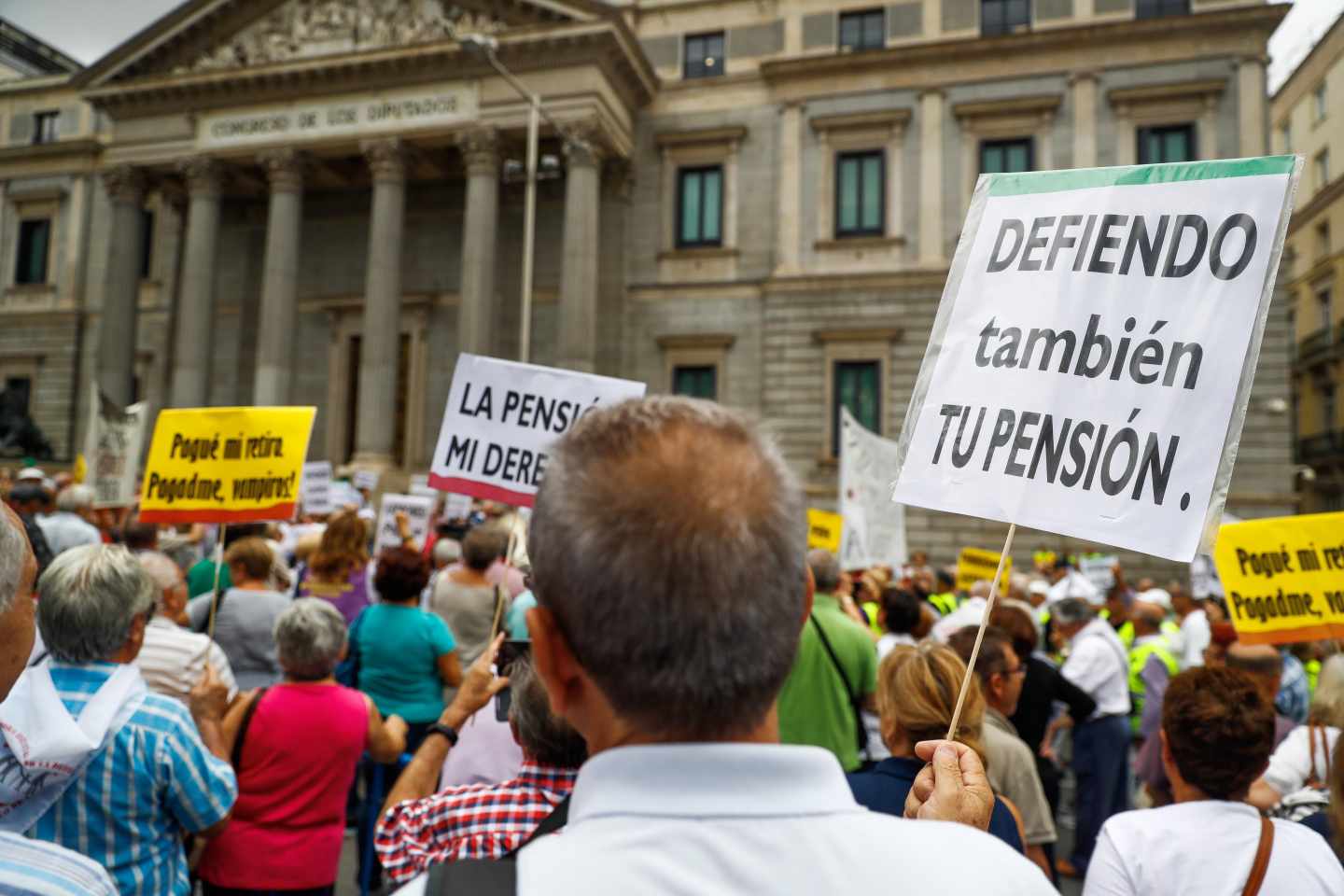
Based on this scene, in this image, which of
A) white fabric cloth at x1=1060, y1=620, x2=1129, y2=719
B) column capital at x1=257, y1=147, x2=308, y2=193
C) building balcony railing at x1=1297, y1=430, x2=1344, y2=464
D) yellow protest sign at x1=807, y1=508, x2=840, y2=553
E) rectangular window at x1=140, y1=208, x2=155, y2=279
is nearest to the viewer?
white fabric cloth at x1=1060, y1=620, x2=1129, y2=719

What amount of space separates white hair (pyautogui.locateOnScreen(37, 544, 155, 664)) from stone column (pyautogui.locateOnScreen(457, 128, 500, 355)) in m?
21.8

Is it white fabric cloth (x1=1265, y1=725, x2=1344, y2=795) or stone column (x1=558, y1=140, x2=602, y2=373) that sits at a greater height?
stone column (x1=558, y1=140, x2=602, y2=373)

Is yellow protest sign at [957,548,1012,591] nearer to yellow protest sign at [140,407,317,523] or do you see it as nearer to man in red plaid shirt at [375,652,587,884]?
yellow protest sign at [140,407,317,523]

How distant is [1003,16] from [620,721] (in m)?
27.2

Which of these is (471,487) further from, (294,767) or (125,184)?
(125,184)

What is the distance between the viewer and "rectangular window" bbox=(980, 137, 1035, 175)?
24312 millimetres

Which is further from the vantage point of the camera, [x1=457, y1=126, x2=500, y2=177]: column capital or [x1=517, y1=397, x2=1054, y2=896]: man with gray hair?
[x1=457, y1=126, x2=500, y2=177]: column capital

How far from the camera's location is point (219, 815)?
3104mm

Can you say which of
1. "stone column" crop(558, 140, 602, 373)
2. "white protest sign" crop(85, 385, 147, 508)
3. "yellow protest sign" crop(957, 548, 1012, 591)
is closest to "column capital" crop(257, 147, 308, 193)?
"stone column" crop(558, 140, 602, 373)

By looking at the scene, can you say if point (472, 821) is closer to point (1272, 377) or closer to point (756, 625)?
point (756, 625)

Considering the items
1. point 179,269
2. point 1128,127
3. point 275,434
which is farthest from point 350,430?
point 275,434

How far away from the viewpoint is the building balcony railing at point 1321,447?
36.4 metres

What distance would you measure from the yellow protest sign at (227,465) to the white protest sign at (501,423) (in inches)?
28.2

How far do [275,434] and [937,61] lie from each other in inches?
911
